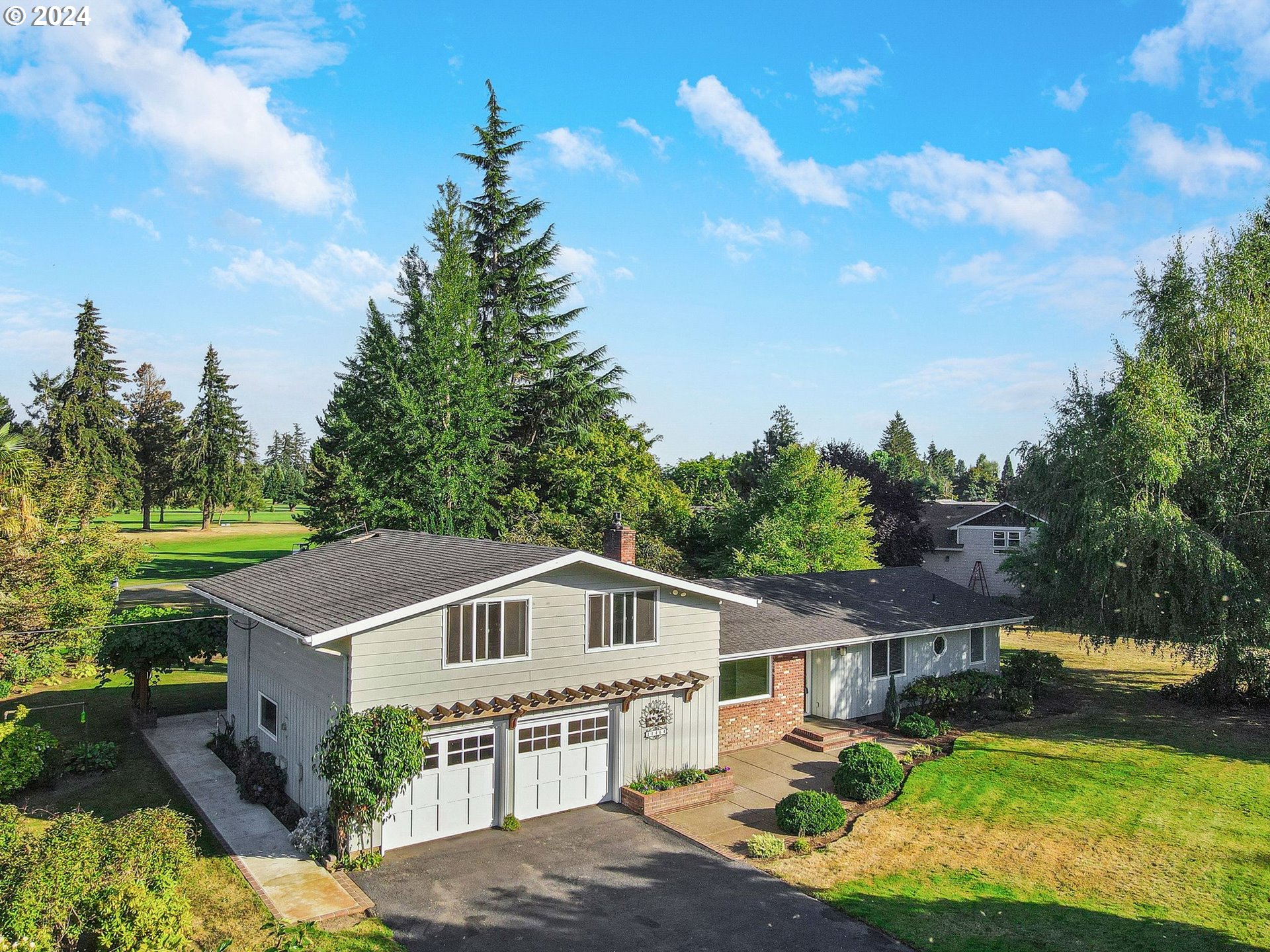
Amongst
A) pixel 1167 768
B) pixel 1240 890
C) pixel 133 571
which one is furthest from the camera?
pixel 133 571

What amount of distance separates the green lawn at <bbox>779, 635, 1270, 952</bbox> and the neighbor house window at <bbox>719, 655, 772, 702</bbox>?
14.4 ft

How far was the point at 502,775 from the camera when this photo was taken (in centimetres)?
1538

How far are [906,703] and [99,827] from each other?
20.5m

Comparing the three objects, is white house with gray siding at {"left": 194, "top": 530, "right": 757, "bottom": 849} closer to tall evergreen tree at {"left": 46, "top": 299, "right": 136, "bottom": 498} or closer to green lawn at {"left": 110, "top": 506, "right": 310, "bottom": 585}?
green lawn at {"left": 110, "top": 506, "right": 310, "bottom": 585}

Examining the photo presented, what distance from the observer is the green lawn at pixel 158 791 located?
37.0 feet

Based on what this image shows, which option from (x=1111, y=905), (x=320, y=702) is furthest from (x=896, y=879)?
(x=320, y=702)

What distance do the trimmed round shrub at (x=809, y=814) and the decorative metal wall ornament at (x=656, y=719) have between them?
2.91 meters

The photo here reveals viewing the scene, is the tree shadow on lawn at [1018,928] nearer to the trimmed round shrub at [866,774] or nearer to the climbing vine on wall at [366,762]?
the trimmed round shrub at [866,774]

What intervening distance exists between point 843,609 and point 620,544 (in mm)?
9020

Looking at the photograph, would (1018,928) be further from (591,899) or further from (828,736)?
(828,736)

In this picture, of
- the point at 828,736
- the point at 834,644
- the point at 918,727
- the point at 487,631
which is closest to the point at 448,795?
the point at 487,631

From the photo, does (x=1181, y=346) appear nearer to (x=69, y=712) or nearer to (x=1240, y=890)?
(x=1240, y=890)

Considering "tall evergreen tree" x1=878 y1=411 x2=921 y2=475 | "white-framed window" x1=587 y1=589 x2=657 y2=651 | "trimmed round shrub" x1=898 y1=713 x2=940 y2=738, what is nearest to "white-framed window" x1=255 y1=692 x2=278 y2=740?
"white-framed window" x1=587 y1=589 x2=657 y2=651

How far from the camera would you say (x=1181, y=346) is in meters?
24.8
